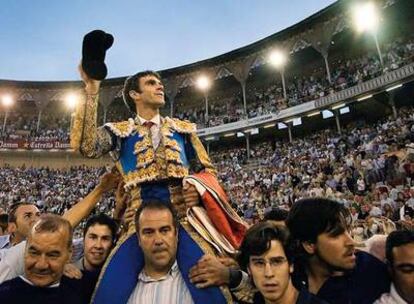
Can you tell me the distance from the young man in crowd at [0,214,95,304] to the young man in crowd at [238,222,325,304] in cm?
106

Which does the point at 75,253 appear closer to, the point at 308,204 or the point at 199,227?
the point at 199,227

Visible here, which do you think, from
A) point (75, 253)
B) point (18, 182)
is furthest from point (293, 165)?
point (18, 182)

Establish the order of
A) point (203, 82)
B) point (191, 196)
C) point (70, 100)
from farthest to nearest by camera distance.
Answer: point (70, 100)
point (203, 82)
point (191, 196)

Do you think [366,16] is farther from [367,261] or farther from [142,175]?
[142,175]

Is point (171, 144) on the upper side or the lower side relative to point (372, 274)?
upper

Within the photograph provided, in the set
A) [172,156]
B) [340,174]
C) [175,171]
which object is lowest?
[175,171]

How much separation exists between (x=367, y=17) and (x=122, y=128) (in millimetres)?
21309

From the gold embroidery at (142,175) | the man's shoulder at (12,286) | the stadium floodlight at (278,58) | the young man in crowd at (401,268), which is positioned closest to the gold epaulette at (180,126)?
the gold embroidery at (142,175)

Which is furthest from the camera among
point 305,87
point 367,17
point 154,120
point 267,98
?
point 267,98

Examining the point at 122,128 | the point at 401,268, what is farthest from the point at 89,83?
the point at 401,268

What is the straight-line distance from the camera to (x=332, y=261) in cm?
222

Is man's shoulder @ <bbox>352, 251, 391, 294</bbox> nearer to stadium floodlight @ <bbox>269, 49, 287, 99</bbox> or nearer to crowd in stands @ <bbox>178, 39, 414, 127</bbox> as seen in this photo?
crowd in stands @ <bbox>178, 39, 414, 127</bbox>

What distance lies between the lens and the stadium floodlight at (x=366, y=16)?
2023 cm

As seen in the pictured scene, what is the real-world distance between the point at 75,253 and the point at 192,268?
1670 mm
